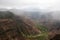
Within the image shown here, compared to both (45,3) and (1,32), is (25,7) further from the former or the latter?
(1,32)

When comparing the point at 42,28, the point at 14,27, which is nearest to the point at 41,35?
the point at 42,28

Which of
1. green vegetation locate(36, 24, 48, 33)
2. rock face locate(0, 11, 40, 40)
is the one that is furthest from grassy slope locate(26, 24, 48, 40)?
rock face locate(0, 11, 40, 40)

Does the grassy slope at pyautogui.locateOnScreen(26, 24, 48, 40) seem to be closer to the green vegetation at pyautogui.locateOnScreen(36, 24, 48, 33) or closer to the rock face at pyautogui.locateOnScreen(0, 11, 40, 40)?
the green vegetation at pyautogui.locateOnScreen(36, 24, 48, 33)

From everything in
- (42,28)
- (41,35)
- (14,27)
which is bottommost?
(41,35)

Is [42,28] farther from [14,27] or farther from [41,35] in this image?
[14,27]

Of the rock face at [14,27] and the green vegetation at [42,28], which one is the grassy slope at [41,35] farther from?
the rock face at [14,27]

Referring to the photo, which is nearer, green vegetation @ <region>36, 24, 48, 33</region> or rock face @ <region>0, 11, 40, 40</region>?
rock face @ <region>0, 11, 40, 40</region>

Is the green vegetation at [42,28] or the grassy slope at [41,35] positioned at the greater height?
the green vegetation at [42,28]

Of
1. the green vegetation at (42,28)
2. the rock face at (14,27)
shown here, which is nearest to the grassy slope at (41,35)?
the green vegetation at (42,28)
